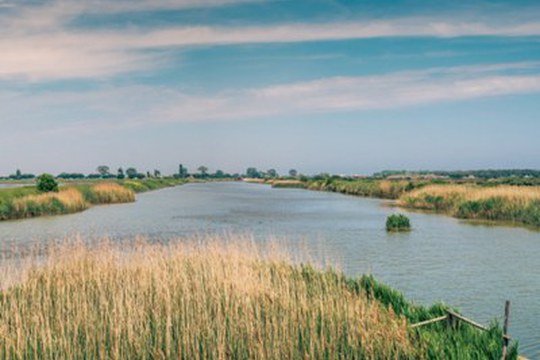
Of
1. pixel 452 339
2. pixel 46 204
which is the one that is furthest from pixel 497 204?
pixel 46 204

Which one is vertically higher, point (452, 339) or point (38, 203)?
point (38, 203)

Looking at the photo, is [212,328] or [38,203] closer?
[212,328]

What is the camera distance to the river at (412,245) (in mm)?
13727

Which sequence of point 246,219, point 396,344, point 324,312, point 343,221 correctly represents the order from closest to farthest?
point 396,344, point 324,312, point 343,221, point 246,219

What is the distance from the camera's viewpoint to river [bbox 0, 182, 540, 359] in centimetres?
1373

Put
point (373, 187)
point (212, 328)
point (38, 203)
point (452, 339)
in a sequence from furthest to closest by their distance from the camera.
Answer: point (373, 187), point (38, 203), point (452, 339), point (212, 328)

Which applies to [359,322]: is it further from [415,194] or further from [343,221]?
[415,194]

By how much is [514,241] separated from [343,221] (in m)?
12.6

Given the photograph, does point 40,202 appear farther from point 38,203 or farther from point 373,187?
point 373,187

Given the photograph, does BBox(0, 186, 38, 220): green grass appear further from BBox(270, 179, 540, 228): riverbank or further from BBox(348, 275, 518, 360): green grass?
BBox(348, 275, 518, 360): green grass

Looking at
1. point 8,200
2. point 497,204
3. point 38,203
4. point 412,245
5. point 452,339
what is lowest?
point 412,245

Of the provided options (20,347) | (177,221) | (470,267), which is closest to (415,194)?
(177,221)

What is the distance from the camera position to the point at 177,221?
35844 mm

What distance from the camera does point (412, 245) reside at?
2375 cm
